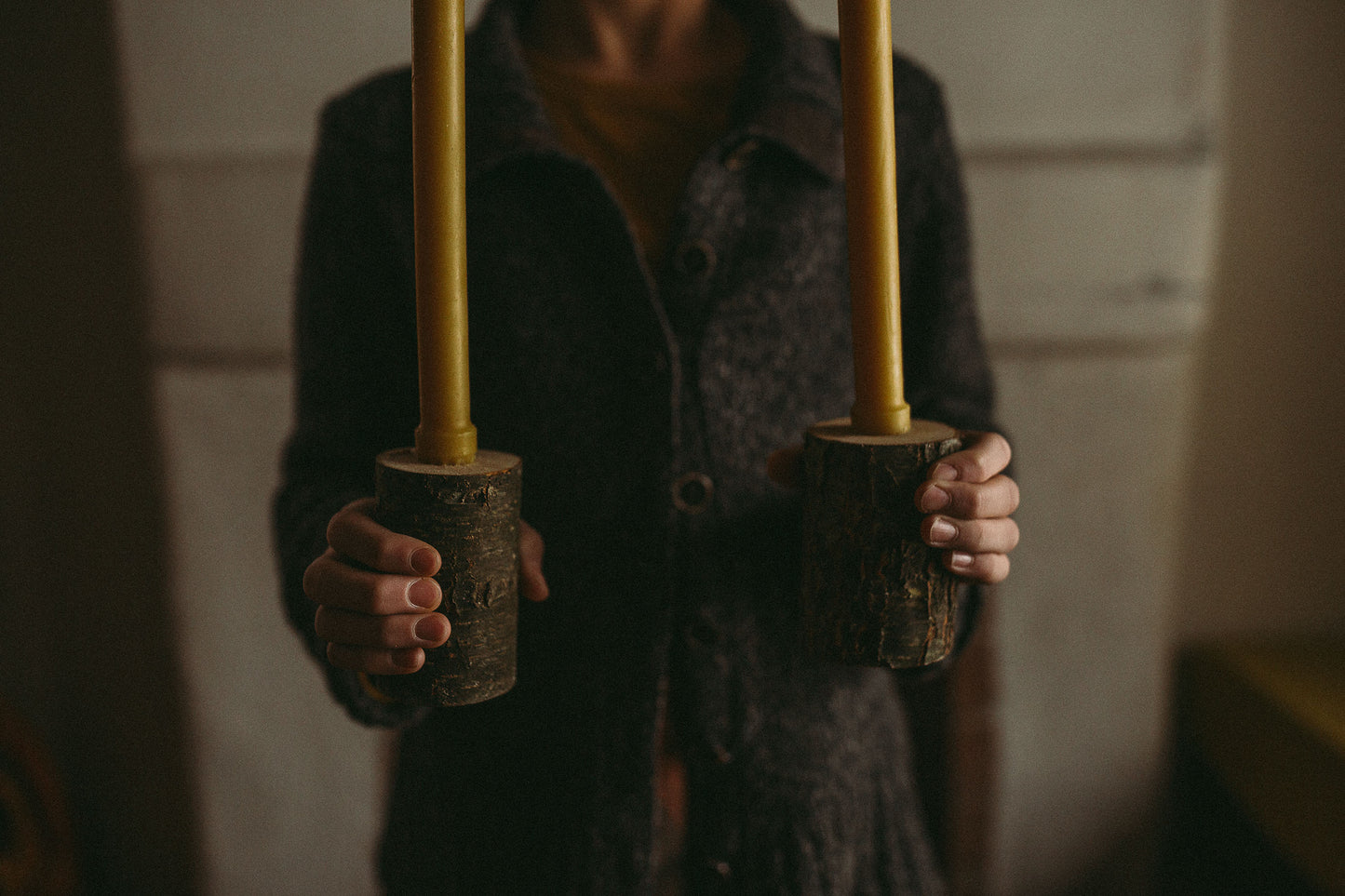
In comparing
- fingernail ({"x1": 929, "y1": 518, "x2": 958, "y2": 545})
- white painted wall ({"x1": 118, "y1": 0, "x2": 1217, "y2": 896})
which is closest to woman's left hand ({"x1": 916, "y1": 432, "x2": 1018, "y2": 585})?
fingernail ({"x1": 929, "y1": 518, "x2": 958, "y2": 545})

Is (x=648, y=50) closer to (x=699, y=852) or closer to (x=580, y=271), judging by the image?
(x=580, y=271)

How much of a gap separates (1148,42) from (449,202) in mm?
941

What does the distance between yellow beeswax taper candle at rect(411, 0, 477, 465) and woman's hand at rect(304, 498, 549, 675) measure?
57mm

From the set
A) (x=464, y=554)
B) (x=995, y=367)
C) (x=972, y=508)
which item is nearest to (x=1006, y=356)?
(x=995, y=367)

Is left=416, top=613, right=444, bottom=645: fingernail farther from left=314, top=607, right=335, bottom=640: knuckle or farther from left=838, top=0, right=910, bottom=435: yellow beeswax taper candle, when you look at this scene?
left=838, top=0, right=910, bottom=435: yellow beeswax taper candle

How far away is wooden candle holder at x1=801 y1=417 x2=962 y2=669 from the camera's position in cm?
32

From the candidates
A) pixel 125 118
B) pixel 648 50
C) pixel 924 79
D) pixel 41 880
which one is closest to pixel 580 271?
pixel 648 50

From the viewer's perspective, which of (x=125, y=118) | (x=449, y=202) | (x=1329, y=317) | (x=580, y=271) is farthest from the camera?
(x=1329, y=317)

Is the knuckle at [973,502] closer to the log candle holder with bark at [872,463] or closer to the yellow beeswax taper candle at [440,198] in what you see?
the log candle holder with bark at [872,463]

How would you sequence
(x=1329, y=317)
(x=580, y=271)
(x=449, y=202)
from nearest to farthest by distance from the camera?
(x=449, y=202) < (x=580, y=271) < (x=1329, y=317)

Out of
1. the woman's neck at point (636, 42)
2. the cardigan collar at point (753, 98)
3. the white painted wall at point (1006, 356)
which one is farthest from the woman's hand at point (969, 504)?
the white painted wall at point (1006, 356)

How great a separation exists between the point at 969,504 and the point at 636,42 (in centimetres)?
43

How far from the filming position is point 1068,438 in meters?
1.02

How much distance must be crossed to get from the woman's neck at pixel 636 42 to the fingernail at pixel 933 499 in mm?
392
